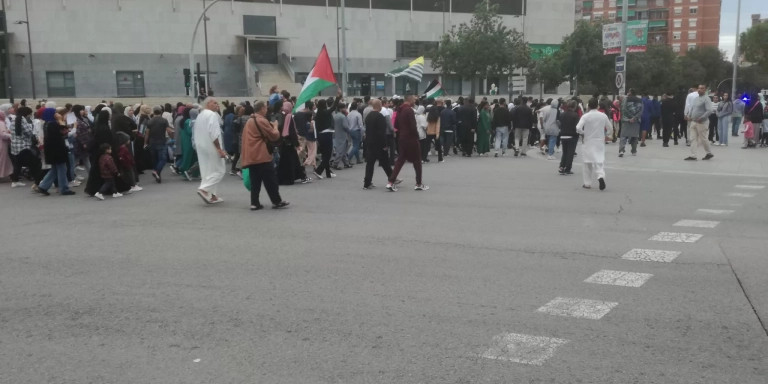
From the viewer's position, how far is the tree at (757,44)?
9794cm

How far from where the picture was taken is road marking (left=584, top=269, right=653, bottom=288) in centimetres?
646

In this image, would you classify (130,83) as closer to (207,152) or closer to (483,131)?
(483,131)

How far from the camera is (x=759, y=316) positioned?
17.9ft

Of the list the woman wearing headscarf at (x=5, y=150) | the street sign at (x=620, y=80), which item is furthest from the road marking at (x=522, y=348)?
the street sign at (x=620, y=80)

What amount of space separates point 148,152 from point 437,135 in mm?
7637

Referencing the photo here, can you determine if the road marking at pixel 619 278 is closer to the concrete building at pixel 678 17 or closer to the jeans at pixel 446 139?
the jeans at pixel 446 139

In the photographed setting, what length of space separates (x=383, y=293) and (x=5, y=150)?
39.9ft

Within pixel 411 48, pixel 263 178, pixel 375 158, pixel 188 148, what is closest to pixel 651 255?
pixel 263 178

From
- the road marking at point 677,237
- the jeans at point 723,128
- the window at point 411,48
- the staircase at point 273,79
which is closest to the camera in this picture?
the road marking at point 677,237

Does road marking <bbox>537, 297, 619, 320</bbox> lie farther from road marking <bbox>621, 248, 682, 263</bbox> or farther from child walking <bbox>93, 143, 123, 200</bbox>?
child walking <bbox>93, 143, 123, 200</bbox>

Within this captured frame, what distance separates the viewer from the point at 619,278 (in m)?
6.63

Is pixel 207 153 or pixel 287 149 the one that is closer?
pixel 207 153

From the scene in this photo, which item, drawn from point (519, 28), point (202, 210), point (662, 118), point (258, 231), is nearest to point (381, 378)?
point (258, 231)

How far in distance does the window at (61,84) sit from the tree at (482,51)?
2868 cm
